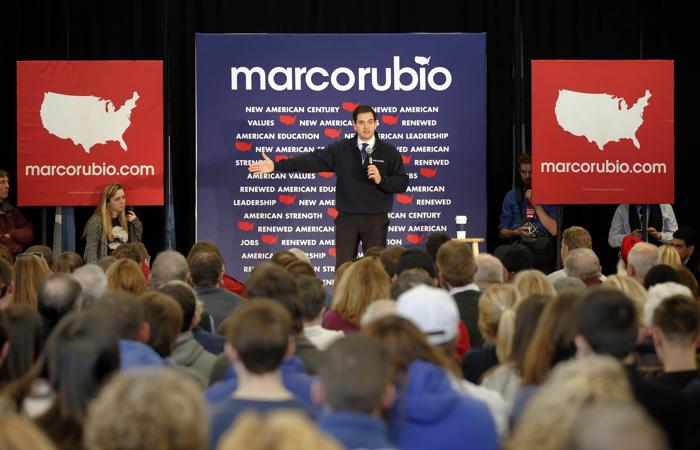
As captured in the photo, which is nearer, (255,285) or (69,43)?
(255,285)

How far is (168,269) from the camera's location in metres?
5.72

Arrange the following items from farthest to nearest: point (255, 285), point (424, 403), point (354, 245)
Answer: point (354, 245)
point (255, 285)
point (424, 403)

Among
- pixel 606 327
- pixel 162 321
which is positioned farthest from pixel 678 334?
pixel 162 321

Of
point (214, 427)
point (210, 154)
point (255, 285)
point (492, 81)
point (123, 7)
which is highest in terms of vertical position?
point (123, 7)

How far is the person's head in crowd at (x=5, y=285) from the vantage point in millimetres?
5543

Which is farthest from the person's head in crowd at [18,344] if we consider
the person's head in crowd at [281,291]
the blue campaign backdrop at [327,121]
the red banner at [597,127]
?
the red banner at [597,127]

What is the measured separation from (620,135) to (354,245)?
246 cm

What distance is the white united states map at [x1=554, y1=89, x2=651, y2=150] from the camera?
361 inches

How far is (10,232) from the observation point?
8.91m

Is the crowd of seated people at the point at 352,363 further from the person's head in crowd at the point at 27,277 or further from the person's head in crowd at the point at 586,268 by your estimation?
the person's head in crowd at the point at 586,268

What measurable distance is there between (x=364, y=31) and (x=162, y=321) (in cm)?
646

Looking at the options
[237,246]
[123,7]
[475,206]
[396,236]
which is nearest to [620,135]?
[475,206]

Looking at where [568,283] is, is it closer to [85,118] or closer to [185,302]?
[185,302]

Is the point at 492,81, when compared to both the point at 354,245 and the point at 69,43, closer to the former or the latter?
the point at 354,245
